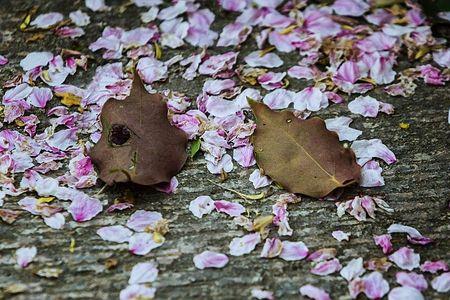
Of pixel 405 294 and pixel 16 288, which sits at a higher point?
pixel 16 288

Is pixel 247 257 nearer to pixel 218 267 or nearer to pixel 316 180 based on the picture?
pixel 218 267

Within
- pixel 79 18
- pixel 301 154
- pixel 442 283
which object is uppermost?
pixel 79 18

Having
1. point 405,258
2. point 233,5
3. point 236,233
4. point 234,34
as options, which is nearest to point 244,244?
point 236,233

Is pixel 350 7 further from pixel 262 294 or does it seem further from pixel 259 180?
pixel 262 294

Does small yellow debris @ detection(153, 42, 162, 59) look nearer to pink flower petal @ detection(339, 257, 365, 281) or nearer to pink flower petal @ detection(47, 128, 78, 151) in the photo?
pink flower petal @ detection(47, 128, 78, 151)

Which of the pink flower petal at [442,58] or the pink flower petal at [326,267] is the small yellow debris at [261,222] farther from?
the pink flower petal at [442,58]

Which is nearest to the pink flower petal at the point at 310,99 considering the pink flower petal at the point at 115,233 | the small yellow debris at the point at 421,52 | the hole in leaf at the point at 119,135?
the small yellow debris at the point at 421,52

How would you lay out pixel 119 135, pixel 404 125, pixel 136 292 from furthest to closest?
pixel 404 125 → pixel 119 135 → pixel 136 292
